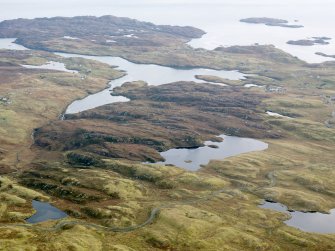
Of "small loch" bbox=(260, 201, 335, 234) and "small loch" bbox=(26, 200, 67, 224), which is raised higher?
"small loch" bbox=(26, 200, 67, 224)

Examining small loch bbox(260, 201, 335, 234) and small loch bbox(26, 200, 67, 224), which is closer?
small loch bbox(26, 200, 67, 224)

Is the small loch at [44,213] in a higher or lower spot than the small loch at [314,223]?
higher

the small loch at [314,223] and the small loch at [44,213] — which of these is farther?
the small loch at [314,223]

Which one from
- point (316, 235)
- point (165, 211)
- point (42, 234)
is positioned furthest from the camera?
point (165, 211)

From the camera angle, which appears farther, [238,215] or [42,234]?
[238,215]

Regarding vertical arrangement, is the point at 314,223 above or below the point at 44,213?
below

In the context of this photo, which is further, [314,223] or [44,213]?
[314,223]

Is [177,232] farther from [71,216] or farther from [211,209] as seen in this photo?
[71,216]

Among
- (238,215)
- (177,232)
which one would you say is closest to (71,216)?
(177,232)
